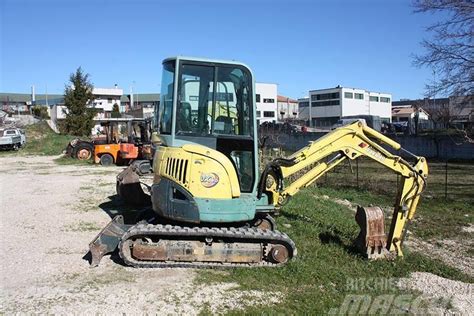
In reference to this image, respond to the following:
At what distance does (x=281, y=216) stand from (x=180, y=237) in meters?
3.87

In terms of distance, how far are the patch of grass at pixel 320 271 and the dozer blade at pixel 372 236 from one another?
0.57ft

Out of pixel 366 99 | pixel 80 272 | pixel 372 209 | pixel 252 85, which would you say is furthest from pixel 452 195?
pixel 366 99

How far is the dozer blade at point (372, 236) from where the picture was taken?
7605 mm

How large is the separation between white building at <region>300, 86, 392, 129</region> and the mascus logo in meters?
89.1

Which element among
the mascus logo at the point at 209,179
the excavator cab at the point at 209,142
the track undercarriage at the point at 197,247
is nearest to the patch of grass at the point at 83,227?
the track undercarriage at the point at 197,247

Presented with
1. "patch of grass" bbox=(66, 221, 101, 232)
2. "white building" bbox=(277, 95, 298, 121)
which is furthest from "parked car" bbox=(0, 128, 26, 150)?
"white building" bbox=(277, 95, 298, 121)

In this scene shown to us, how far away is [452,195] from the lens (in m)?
15.5

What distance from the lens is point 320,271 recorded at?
22.4 ft

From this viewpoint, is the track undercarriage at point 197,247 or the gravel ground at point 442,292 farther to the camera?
the track undercarriage at point 197,247

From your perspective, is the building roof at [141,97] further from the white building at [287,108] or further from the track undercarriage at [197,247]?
the track undercarriage at [197,247]

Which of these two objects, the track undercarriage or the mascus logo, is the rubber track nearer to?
the track undercarriage

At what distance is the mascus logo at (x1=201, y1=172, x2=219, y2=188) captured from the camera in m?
6.68

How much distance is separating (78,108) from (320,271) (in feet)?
134

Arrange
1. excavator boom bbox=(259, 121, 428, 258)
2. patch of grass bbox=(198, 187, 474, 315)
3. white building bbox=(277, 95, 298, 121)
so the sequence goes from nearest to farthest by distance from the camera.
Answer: patch of grass bbox=(198, 187, 474, 315) → excavator boom bbox=(259, 121, 428, 258) → white building bbox=(277, 95, 298, 121)
